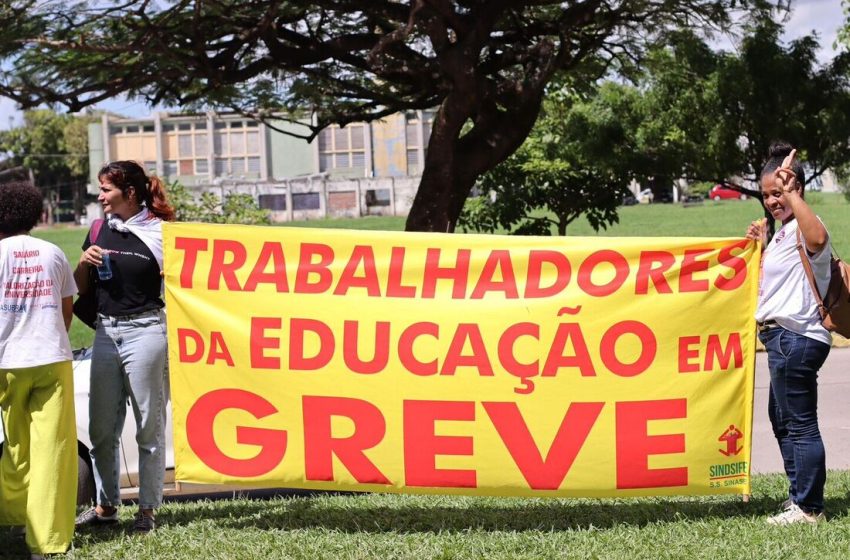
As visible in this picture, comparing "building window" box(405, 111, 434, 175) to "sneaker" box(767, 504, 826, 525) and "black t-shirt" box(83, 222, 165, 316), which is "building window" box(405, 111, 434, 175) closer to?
"black t-shirt" box(83, 222, 165, 316)

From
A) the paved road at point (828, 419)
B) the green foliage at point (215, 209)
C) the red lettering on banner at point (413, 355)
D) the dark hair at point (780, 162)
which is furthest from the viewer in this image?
the green foliage at point (215, 209)

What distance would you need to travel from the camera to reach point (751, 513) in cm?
566

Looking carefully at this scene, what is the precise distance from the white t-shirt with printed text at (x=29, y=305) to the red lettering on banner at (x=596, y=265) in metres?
2.40

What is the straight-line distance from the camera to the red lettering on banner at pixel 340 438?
544 centimetres

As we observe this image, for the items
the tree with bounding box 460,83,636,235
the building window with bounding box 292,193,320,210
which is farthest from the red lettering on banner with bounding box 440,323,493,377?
the building window with bounding box 292,193,320,210

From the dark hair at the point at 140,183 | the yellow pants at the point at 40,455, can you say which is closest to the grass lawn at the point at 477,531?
the yellow pants at the point at 40,455

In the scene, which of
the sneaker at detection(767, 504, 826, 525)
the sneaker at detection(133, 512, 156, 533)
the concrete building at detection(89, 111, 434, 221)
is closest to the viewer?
the sneaker at detection(767, 504, 826, 525)

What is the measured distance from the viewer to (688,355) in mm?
5449

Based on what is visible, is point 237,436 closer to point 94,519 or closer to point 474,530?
point 94,519

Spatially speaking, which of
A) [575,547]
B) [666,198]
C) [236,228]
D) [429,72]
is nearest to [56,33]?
[429,72]

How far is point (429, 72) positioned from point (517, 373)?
7.82 m

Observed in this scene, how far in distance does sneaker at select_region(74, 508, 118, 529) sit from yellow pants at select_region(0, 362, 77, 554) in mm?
501

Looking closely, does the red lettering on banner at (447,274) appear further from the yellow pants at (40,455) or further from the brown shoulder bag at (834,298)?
the yellow pants at (40,455)

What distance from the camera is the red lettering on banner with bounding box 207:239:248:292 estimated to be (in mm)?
5566
